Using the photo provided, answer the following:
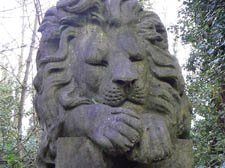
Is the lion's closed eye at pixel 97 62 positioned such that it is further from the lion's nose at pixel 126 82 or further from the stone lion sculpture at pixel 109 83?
the lion's nose at pixel 126 82

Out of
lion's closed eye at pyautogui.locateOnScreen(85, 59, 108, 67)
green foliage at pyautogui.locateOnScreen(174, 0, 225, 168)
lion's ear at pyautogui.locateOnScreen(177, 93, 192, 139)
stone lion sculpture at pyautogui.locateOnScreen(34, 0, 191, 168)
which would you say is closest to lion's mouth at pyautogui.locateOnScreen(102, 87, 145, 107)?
stone lion sculpture at pyautogui.locateOnScreen(34, 0, 191, 168)

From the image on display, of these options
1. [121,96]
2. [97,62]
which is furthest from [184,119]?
[97,62]

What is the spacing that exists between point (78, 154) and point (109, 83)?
545mm

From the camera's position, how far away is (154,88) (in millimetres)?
2400

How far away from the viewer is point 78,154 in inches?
82.0

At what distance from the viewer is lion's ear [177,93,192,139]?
7.98ft

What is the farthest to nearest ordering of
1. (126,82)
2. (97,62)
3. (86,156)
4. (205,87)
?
1. (205,87)
2. (97,62)
3. (126,82)
4. (86,156)

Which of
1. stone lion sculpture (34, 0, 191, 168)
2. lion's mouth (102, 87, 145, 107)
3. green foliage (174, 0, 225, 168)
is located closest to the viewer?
stone lion sculpture (34, 0, 191, 168)

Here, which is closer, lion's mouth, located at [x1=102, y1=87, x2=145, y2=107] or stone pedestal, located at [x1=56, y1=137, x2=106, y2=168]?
stone pedestal, located at [x1=56, y1=137, x2=106, y2=168]

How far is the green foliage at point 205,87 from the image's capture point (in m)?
4.50

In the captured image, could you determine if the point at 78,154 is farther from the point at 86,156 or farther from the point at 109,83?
the point at 109,83

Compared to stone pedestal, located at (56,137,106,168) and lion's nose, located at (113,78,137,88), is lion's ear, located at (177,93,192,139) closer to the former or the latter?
lion's nose, located at (113,78,137,88)

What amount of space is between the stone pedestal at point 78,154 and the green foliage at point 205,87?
8.39 feet

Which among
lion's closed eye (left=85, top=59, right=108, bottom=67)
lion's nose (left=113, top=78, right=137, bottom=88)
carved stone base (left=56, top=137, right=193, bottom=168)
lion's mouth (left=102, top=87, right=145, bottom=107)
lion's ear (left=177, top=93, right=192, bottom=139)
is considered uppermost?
lion's closed eye (left=85, top=59, right=108, bottom=67)
